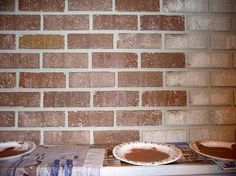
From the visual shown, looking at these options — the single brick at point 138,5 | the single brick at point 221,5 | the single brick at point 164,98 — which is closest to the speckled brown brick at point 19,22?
the single brick at point 138,5

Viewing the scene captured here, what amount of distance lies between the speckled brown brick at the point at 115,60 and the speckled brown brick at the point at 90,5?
0.22m

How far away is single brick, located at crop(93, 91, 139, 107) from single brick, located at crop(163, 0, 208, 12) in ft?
1.49

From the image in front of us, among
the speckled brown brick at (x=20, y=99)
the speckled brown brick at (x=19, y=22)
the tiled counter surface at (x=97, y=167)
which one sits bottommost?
the tiled counter surface at (x=97, y=167)

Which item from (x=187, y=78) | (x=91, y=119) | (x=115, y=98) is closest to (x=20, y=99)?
(x=91, y=119)

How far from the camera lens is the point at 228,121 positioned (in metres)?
1.11

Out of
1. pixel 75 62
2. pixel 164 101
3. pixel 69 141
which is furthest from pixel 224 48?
pixel 69 141

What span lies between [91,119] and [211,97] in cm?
61

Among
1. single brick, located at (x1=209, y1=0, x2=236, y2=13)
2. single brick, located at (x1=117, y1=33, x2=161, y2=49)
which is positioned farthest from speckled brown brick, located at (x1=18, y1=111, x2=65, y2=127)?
single brick, located at (x1=209, y1=0, x2=236, y2=13)

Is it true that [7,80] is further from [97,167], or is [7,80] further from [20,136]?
[97,167]

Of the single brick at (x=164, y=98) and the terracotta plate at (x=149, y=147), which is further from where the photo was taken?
the single brick at (x=164, y=98)

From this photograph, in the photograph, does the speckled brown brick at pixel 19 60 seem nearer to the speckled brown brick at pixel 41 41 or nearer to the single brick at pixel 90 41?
the speckled brown brick at pixel 41 41

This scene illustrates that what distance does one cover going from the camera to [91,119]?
107 centimetres

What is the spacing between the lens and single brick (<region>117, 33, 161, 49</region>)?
1066 millimetres

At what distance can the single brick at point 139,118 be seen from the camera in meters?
1.07
